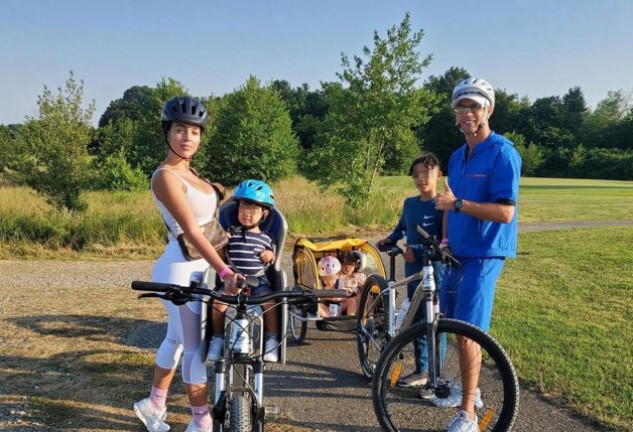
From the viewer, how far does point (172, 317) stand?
3.18m

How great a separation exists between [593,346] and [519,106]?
82.9 metres

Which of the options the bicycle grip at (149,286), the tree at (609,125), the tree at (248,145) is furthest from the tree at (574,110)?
the bicycle grip at (149,286)

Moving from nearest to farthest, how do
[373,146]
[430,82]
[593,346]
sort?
1. [593,346]
2. [373,146]
3. [430,82]

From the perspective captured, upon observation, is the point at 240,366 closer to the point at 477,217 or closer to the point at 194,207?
the point at 194,207

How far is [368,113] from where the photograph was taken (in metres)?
14.6

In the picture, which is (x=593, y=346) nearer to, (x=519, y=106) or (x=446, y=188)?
(x=446, y=188)

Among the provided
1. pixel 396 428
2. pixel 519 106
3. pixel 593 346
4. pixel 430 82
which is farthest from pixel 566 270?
pixel 430 82

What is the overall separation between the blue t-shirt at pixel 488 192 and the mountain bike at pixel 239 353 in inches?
44.5

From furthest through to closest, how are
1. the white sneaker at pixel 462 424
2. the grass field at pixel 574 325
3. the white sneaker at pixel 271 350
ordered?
the grass field at pixel 574 325 < the white sneaker at pixel 462 424 < the white sneaker at pixel 271 350

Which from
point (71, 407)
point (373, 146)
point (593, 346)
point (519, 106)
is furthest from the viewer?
point (519, 106)

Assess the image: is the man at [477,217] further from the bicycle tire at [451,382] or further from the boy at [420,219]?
the boy at [420,219]

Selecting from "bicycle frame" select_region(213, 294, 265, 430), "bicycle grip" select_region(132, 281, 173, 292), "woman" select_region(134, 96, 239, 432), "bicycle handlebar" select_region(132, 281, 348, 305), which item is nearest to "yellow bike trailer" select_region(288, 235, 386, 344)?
"woman" select_region(134, 96, 239, 432)

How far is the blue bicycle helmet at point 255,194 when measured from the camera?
145 inches

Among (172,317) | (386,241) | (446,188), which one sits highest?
(446,188)
